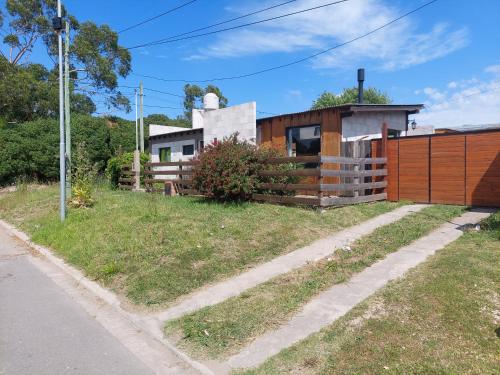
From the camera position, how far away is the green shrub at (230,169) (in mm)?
10398

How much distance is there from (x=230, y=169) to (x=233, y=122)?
6.53 m

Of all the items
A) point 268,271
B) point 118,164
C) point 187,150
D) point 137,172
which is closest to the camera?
point 268,271

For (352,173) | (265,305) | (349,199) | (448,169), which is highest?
(448,169)

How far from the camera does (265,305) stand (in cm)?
504

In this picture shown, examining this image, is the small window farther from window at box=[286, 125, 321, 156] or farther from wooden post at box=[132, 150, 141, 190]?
window at box=[286, 125, 321, 156]

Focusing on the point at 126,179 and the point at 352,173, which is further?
the point at 126,179

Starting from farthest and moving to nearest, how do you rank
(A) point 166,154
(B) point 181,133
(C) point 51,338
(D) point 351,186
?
1. (A) point 166,154
2. (B) point 181,133
3. (D) point 351,186
4. (C) point 51,338

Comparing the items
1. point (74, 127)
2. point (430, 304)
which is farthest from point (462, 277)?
point (74, 127)

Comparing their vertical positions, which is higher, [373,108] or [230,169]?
[373,108]

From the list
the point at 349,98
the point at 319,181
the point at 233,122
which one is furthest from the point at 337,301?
the point at 349,98

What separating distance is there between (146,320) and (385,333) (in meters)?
2.79

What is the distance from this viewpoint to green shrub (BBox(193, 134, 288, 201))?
34.1 ft

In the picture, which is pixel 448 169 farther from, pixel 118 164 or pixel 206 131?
pixel 118 164

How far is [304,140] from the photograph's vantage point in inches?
563
